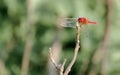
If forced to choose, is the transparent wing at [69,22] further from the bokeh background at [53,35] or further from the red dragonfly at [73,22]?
the bokeh background at [53,35]

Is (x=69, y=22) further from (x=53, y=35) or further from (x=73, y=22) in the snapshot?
(x=53, y=35)

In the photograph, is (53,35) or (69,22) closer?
(69,22)

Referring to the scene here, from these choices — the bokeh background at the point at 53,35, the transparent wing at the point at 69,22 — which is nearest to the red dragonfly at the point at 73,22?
the transparent wing at the point at 69,22

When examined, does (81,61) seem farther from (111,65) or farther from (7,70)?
(7,70)

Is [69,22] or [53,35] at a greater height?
[69,22]

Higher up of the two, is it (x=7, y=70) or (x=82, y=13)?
(x=82, y=13)

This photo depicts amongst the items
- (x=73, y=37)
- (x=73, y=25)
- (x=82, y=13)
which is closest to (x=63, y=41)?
(x=73, y=37)

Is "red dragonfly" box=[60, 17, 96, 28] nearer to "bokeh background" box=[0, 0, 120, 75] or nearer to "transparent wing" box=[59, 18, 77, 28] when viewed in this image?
"transparent wing" box=[59, 18, 77, 28]

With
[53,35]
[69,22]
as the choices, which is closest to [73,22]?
[69,22]
